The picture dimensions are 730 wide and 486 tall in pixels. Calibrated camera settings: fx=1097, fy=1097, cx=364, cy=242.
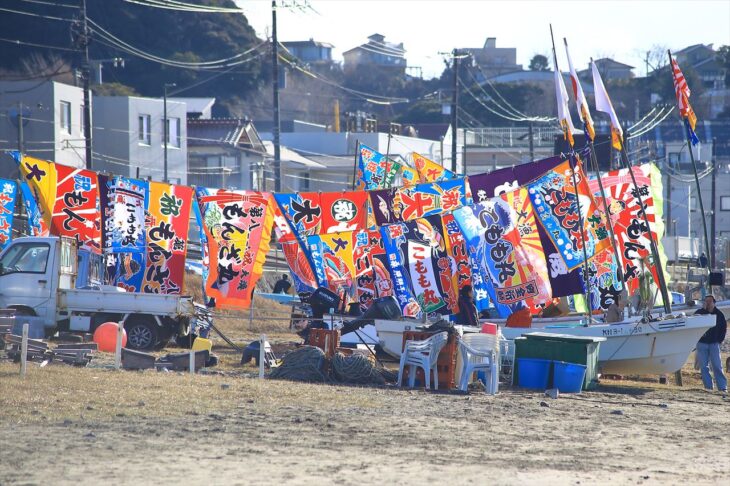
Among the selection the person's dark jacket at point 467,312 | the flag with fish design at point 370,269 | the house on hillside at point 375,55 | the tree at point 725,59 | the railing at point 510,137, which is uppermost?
the house on hillside at point 375,55

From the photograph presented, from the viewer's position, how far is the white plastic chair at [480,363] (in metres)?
16.7

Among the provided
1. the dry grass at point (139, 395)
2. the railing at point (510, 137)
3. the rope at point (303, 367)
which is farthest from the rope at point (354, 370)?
the railing at point (510, 137)

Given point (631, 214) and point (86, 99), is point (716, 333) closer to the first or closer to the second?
point (631, 214)

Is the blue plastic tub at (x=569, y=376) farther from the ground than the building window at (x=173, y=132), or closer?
closer

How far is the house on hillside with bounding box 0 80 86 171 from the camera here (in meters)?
48.0

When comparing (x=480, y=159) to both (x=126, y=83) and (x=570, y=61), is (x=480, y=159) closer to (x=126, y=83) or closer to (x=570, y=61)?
(x=126, y=83)

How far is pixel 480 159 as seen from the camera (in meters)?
70.4

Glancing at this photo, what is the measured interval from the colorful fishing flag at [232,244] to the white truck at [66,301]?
225 centimetres

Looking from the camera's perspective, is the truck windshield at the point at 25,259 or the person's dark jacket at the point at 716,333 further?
the truck windshield at the point at 25,259

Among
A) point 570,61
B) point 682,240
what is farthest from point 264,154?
point 570,61

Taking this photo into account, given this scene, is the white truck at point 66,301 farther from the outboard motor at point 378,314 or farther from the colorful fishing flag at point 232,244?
the outboard motor at point 378,314

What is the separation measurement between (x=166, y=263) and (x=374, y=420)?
1306cm

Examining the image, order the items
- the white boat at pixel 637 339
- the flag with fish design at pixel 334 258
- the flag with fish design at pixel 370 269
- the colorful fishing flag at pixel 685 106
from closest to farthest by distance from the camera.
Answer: the white boat at pixel 637 339
the colorful fishing flag at pixel 685 106
the flag with fish design at pixel 370 269
the flag with fish design at pixel 334 258

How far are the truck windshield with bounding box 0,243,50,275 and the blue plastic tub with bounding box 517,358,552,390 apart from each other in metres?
10.1
